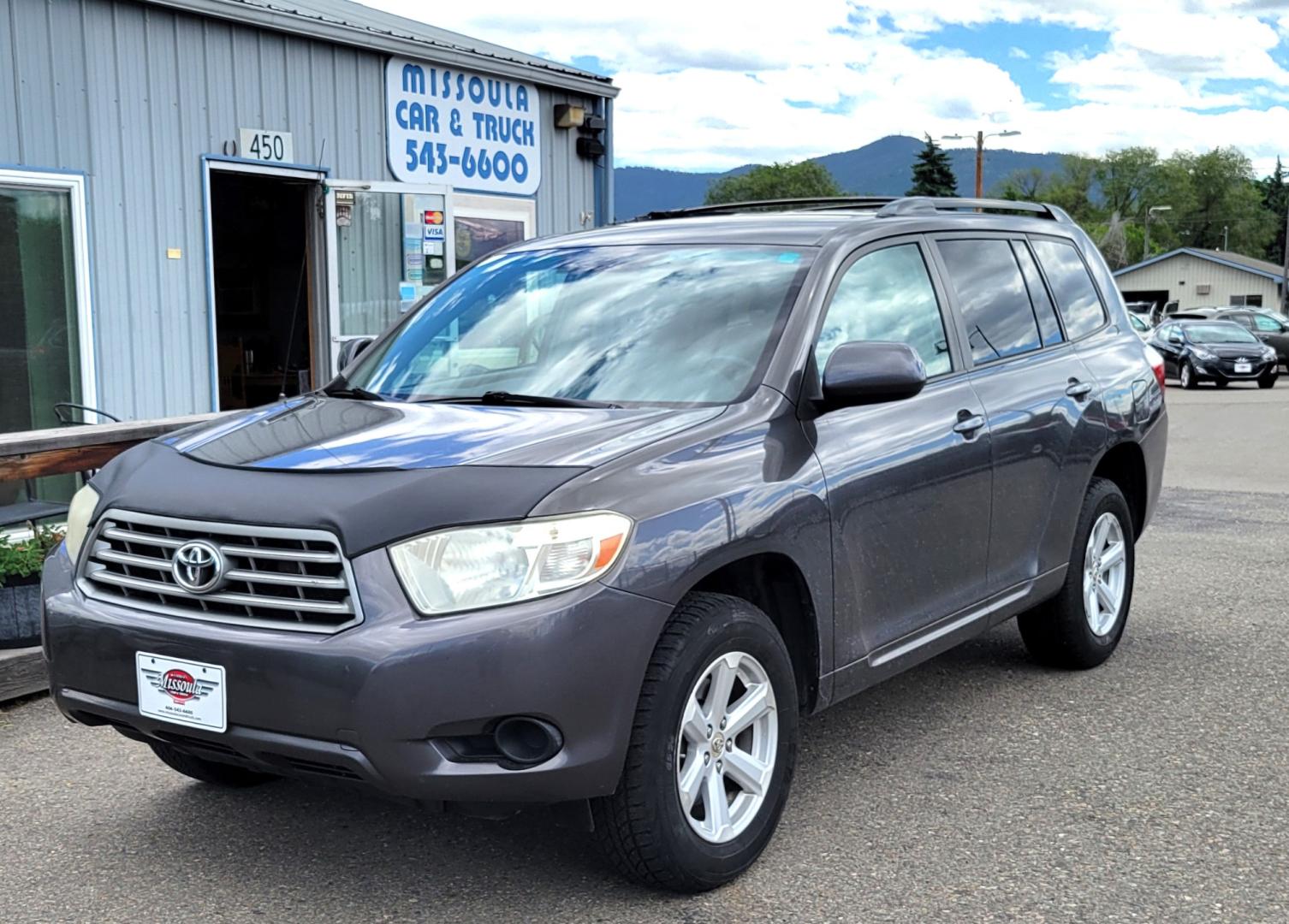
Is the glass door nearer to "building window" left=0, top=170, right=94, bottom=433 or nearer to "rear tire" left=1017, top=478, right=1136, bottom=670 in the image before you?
"building window" left=0, top=170, right=94, bottom=433

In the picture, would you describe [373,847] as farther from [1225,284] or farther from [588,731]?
[1225,284]

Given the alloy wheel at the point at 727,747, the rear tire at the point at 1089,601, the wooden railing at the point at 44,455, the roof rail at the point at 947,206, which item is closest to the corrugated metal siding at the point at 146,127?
the wooden railing at the point at 44,455

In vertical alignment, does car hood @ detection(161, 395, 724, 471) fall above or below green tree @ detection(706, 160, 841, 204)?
below

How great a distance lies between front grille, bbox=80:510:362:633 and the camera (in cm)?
318

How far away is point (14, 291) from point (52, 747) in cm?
503

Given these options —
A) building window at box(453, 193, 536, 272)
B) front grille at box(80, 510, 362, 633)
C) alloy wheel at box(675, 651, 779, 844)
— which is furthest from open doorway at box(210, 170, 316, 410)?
alloy wheel at box(675, 651, 779, 844)

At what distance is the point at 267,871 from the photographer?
374 centimetres

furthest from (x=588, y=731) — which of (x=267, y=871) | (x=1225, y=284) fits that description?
(x=1225, y=284)

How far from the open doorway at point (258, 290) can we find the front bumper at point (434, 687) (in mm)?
10233

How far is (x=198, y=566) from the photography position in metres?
3.31

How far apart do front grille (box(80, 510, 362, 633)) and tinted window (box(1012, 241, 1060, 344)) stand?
3.21 metres

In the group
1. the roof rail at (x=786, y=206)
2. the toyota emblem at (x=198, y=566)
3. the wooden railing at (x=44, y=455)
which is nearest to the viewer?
the toyota emblem at (x=198, y=566)

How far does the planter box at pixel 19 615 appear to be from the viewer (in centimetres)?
552

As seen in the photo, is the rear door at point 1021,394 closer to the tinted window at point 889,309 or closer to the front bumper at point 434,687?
the tinted window at point 889,309
